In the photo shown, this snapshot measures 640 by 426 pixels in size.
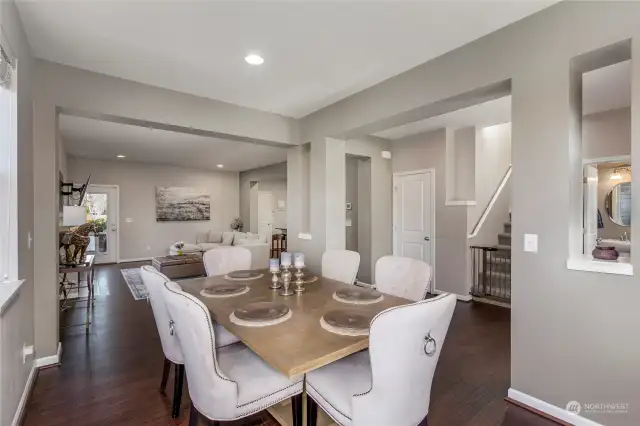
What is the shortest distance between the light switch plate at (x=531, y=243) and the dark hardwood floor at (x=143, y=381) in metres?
1.05

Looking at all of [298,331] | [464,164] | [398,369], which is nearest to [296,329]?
[298,331]

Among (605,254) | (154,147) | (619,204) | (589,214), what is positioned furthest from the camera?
(154,147)

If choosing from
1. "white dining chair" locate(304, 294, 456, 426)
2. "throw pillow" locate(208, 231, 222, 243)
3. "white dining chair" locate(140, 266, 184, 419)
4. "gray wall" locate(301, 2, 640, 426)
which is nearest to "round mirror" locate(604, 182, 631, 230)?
"gray wall" locate(301, 2, 640, 426)

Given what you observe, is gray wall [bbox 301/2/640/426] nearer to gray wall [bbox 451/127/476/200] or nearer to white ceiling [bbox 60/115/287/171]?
gray wall [bbox 451/127/476/200]

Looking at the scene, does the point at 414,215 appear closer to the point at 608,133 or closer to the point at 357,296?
the point at 608,133

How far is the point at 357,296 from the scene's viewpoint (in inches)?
80.5

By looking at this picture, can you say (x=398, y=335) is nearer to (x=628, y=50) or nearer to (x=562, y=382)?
(x=562, y=382)

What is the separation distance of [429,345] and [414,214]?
13.7 feet

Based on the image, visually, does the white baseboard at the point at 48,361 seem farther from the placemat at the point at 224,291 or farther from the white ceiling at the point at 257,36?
the white ceiling at the point at 257,36

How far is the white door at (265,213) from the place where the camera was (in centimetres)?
1025

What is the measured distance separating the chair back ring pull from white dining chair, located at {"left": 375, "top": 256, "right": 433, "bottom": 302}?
84 cm

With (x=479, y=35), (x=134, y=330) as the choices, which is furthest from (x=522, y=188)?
(x=134, y=330)

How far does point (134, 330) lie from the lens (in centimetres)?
345

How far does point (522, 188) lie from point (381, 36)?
148cm
